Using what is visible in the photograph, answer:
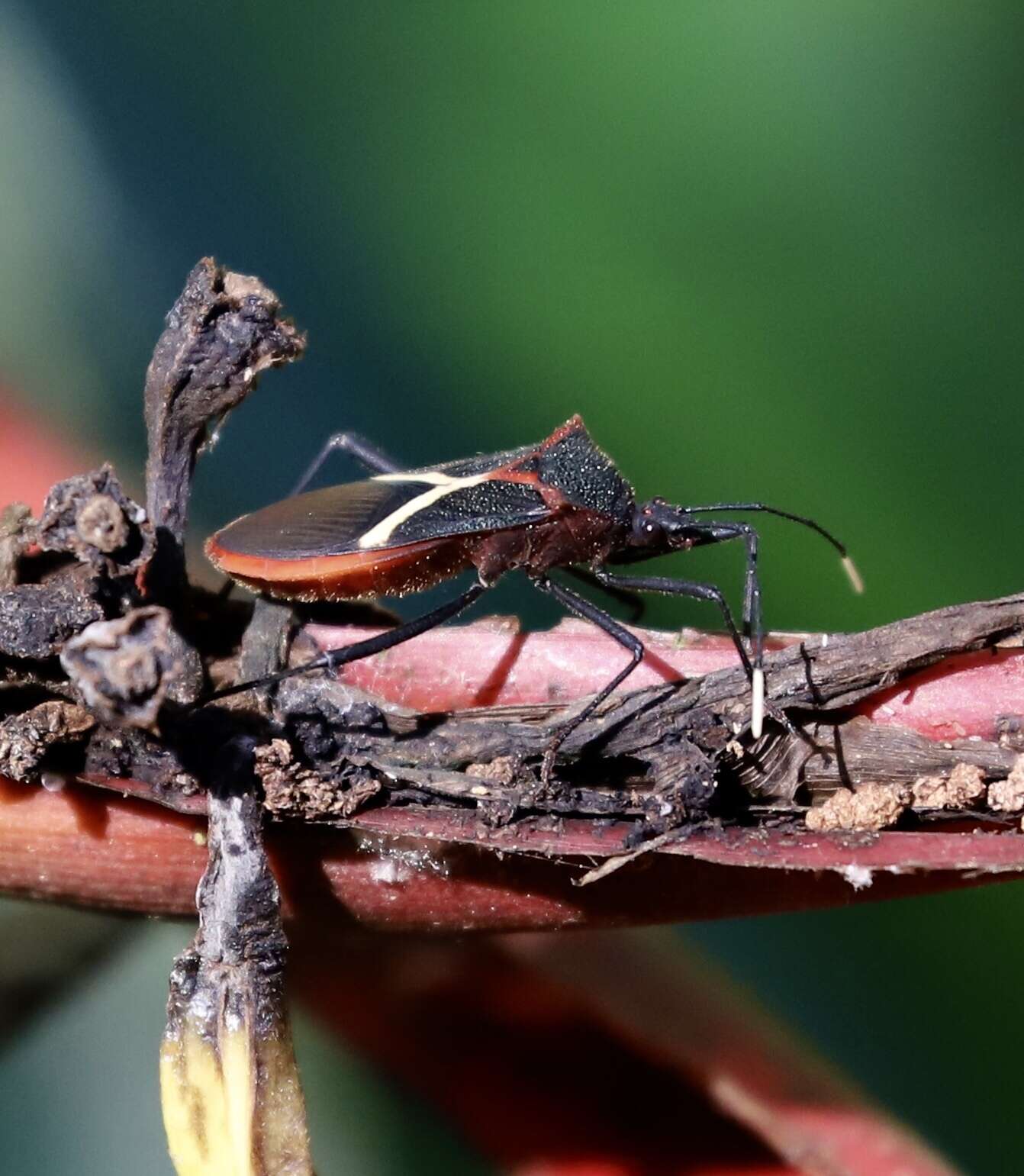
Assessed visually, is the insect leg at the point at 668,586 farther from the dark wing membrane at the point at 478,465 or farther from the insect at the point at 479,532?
the dark wing membrane at the point at 478,465

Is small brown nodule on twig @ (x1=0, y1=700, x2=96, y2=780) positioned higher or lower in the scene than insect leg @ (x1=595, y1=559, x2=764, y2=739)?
higher

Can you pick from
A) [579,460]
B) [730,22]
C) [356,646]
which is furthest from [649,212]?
[356,646]

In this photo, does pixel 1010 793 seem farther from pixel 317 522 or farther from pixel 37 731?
A: pixel 317 522

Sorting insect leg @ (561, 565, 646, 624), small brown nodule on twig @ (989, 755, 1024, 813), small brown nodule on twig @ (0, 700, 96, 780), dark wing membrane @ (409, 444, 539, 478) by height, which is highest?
dark wing membrane @ (409, 444, 539, 478)

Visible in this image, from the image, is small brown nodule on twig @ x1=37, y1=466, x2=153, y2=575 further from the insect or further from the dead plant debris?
the insect

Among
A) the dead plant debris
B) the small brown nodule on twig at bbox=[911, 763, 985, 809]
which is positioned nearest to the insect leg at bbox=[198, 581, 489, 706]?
the dead plant debris

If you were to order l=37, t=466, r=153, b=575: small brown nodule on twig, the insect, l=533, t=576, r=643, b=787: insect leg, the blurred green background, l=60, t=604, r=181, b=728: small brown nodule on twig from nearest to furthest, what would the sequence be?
l=60, t=604, r=181, b=728: small brown nodule on twig → l=37, t=466, r=153, b=575: small brown nodule on twig → l=533, t=576, r=643, b=787: insect leg → the insect → the blurred green background

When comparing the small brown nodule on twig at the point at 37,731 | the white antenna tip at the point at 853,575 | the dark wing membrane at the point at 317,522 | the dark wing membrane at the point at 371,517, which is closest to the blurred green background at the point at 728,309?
the white antenna tip at the point at 853,575

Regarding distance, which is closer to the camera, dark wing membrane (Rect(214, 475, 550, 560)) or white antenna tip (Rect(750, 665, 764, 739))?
white antenna tip (Rect(750, 665, 764, 739))
